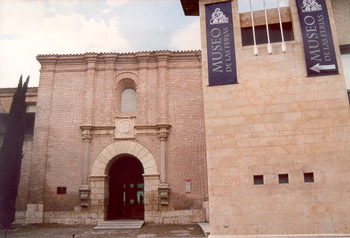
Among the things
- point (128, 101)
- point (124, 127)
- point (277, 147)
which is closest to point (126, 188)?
point (124, 127)

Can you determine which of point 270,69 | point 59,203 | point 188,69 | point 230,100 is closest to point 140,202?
point 59,203

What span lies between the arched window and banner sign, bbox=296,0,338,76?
10050mm

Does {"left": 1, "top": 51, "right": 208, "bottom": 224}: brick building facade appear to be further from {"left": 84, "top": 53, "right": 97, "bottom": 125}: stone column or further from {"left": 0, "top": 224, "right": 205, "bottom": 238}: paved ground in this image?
{"left": 0, "top": 224, "right": 205, "bottom": 238}: paved ground

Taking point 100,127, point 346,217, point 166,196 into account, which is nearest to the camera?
point 346,217

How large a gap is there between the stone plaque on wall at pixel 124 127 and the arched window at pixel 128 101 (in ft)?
2.84

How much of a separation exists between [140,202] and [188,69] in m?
7.99

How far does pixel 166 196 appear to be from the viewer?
15.8 m

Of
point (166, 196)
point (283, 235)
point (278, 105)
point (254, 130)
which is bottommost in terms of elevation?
point (283, 235)

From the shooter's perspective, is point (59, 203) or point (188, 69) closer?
point (59, 203)

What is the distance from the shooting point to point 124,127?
16828 millimetres

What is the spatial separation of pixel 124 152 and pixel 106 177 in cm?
161

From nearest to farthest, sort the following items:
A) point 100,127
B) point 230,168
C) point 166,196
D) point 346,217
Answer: point 346,217 < point 230,168 < point 166,196 < point 100,127

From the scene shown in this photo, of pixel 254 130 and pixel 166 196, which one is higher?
pixel 254 130

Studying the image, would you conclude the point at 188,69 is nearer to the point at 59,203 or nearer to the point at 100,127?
the point at 100,127
